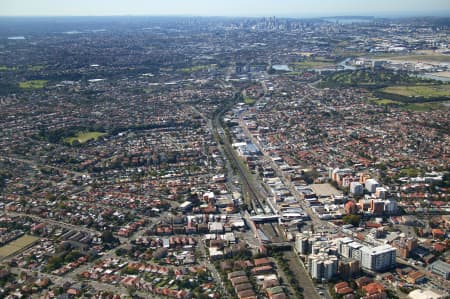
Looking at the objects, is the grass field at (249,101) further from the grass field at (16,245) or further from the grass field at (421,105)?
the grass field at (16,245)

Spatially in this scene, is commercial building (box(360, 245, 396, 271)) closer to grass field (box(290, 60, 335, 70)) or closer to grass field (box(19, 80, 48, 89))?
grass field (box(19, 80, 48, 89))

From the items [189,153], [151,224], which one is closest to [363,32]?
[189,153]

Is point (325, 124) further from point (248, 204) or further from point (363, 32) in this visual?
point (363, 32)

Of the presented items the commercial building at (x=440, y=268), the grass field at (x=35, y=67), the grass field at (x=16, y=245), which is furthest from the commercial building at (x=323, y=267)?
the grass field at (x=35, y=67)

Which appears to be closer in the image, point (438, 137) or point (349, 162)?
point (349, 162)

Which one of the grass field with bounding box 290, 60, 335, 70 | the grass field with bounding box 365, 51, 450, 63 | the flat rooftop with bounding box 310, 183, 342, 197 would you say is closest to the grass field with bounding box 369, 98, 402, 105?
the flat rooftop with bounding box 310, 183, 342, 197

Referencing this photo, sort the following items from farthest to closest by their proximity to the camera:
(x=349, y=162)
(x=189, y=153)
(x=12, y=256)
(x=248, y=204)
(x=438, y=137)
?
(x=438, y=137) < (x=189, y=153) < (x=349, y=162) < (x=248, y=204) < (x=12, y=256)

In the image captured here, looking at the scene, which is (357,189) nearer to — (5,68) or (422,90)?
(422,90)
